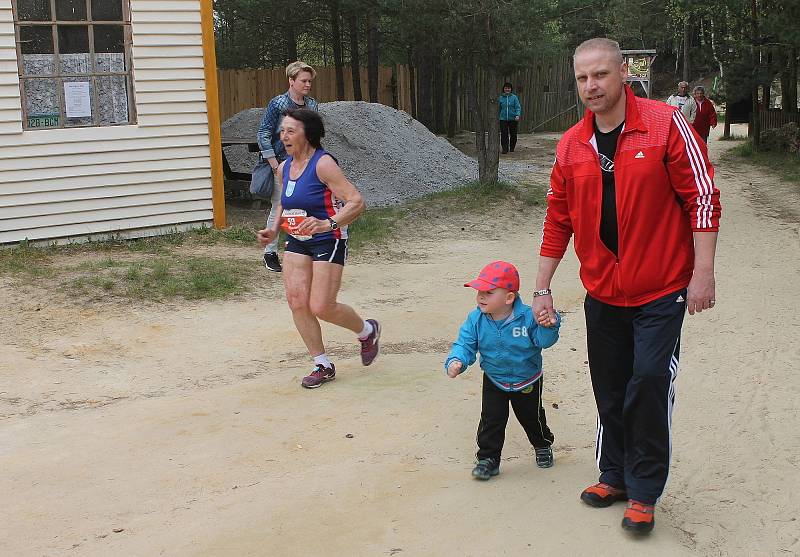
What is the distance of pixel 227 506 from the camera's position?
4.45 m

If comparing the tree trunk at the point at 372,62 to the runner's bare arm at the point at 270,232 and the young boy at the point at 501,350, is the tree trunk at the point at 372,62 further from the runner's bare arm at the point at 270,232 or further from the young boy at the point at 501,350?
the young boy at the point at 501,350

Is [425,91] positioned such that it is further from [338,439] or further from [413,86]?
[338,439]

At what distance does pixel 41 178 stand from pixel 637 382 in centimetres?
835

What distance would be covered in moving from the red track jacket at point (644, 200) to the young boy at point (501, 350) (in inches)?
18.6

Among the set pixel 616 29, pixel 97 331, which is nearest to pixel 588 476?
pixel 97 331

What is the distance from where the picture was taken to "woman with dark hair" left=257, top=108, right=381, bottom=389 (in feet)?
19.9

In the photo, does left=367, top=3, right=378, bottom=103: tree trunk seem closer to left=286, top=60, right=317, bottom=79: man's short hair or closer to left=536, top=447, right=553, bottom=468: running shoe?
left=286, top=60, right=317, bottom=79: man's short hair

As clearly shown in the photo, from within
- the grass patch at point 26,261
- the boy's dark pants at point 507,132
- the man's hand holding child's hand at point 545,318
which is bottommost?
the grass patch at point 26,261

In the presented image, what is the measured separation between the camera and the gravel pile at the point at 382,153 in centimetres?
1585

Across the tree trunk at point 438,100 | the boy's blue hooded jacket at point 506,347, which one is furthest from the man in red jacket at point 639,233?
the tree trunk at point 438,100

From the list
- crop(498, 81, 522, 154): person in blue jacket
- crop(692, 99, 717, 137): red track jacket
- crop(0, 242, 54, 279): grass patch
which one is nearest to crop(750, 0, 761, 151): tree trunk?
crop(692, 99, 717, 137): red track jacket

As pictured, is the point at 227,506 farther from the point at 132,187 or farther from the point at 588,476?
the point at 132,187

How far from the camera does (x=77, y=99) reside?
424 inches

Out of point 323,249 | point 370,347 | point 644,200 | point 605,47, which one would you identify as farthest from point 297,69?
point 644,200
